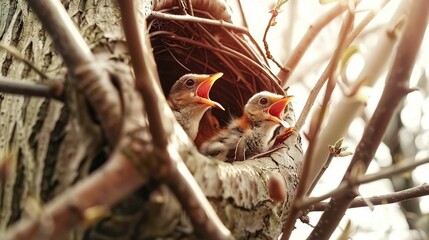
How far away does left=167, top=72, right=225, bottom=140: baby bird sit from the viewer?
2170 mm

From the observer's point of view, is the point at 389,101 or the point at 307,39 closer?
the point at 389,101

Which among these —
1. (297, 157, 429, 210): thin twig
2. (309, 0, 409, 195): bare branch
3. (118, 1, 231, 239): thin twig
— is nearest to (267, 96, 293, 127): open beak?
(309, 0, 409, 195): bare branch

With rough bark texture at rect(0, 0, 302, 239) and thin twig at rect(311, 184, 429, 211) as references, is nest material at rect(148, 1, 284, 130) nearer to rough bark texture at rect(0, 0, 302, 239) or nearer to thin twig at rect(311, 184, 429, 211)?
rough bark texture at rect(0, 0, 302, 239)

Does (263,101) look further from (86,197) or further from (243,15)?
(86,197)

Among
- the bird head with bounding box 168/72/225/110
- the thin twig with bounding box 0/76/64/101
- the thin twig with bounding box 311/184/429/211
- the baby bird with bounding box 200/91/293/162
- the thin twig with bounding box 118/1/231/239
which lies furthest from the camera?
the bird head with bounding box 168/72/225/110

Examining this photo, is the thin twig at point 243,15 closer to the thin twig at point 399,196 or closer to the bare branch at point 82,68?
the thin twig at point 399,196

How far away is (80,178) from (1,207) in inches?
7.4

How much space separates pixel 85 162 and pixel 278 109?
1.27 meters

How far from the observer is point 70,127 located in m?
1.00

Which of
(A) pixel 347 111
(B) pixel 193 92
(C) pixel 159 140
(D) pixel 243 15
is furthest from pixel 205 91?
(C) pixel 159 140

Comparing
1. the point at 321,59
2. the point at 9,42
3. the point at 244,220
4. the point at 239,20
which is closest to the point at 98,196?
the point at 244,220

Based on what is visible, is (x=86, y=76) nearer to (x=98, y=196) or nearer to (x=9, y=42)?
(x=98, y=196)

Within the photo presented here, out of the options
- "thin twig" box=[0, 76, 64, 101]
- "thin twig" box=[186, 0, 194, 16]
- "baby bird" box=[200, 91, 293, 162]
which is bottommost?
"baby bird" box=[200, 91, 293, 162]

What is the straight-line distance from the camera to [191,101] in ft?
7.27
